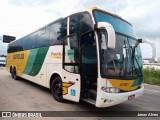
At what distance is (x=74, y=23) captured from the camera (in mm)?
7398

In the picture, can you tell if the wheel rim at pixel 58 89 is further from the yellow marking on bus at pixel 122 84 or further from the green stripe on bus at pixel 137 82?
the green stripe on bus at pixel 137 82

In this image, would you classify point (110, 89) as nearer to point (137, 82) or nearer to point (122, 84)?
point (122, 84)

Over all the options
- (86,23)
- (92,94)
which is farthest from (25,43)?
(92,94)

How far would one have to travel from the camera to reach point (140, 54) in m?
7.40

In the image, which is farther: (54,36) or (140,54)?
(54,36)

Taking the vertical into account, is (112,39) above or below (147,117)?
above

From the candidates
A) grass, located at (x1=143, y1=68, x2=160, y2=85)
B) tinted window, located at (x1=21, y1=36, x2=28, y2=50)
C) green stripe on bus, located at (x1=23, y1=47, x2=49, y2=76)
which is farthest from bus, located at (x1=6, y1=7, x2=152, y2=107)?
grass, located at (x1=143, y1=68, x2=160, y2=85)

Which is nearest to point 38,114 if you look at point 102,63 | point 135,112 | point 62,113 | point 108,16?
point 62,113

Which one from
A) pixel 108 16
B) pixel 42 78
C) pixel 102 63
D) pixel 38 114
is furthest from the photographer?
pixel 42 78

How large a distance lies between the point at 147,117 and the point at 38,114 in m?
3.42

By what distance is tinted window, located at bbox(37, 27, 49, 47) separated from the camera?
9709mm

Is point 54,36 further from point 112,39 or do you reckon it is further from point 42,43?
point 112,39

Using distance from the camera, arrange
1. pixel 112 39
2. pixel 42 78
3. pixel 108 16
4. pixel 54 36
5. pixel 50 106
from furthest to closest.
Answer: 1. pixel 42 78
2. pixel 54 36
3. pixel 50 106
4. pixel 108 16
5. pixel 112 39

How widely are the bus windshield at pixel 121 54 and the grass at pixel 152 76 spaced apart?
510 inches
